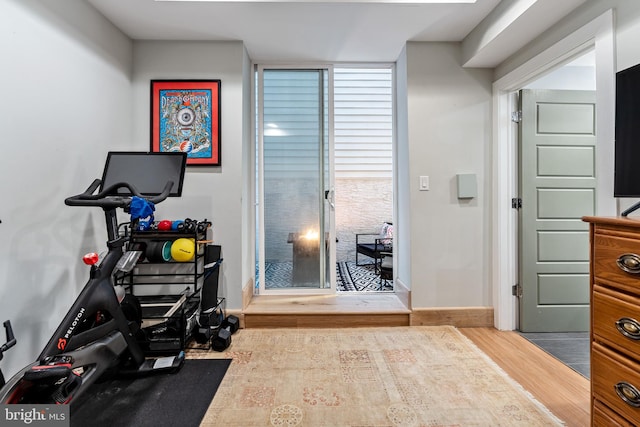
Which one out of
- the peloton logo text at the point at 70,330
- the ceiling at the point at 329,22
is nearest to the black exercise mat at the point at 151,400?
the peloton logo text at the point at 70,330

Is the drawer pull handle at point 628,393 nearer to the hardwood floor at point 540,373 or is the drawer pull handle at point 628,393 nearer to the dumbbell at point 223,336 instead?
the hardwood floor at point 540,373

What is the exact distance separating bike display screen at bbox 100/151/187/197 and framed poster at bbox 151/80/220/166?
2.00ft

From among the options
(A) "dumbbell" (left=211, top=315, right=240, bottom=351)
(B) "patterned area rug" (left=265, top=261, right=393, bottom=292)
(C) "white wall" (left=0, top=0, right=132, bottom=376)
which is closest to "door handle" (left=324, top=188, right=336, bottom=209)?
(B) "patterned area rug" (left=265, top=261, right=393, bottom=292)

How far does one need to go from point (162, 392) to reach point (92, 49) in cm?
228

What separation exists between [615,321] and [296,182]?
8.11 feet

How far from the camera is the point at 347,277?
164 inches

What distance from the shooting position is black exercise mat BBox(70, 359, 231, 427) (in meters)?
1.47

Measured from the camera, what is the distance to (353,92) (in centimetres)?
442

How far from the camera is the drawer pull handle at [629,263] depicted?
104 centimetres

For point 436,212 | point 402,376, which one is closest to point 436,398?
point 402,376

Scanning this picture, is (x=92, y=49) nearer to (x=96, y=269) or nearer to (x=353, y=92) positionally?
(x=96, y=269)

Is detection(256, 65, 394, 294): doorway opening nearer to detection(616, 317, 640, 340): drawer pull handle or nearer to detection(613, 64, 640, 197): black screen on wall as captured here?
detection(613, 64, 640, 197): black screen on wall

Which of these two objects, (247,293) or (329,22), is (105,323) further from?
(329,22)

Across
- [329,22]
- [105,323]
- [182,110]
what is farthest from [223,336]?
[329,22]
